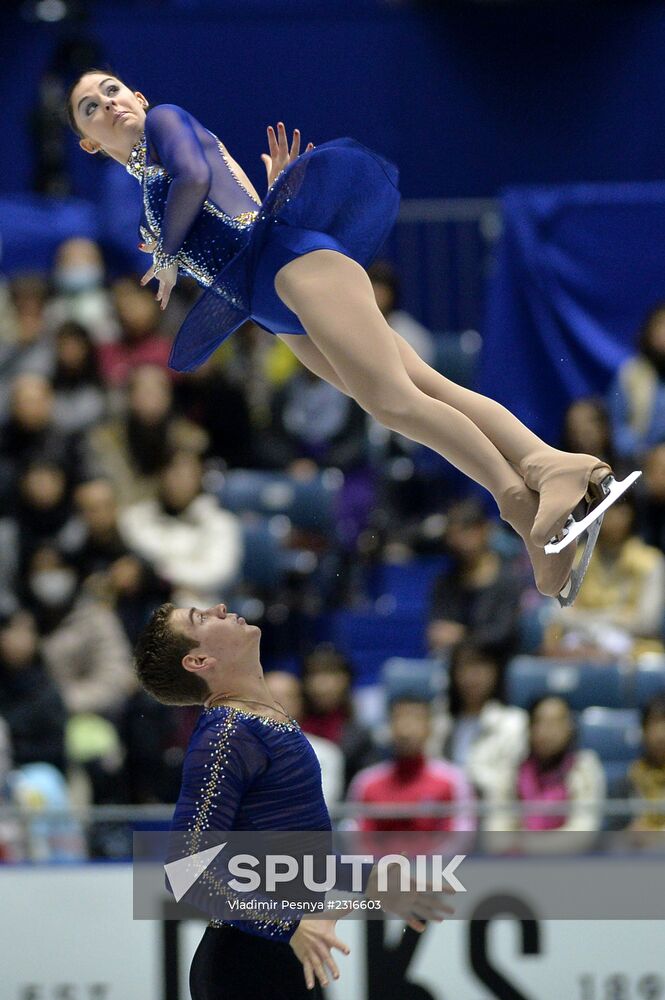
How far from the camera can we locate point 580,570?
13.0ft

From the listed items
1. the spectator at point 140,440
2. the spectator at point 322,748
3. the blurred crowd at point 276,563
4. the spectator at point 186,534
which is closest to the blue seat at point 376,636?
the blurred crowd at point 276,563

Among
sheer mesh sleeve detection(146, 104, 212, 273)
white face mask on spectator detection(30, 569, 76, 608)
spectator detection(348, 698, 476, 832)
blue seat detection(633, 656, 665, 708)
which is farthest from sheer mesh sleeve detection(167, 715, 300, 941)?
white face mask on spectator detection(30, 569, 76, 608)

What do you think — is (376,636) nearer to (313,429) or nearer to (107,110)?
(313,429)

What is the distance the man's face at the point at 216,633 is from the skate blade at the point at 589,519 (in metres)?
0.73

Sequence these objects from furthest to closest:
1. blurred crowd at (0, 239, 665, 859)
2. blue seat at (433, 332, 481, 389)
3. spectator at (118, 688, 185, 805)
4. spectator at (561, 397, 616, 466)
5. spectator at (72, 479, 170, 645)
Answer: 1. blue seat at (433, 332, 481, 389)
2. spectator at (72, 479, 170, 645)
3. spectator at (561, 397, 616, 466)
4. spectator at (118, 688, 185, 805)
5. blurred crowd at (0, 239, 665, 859)

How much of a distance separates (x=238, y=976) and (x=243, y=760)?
19.1 inches

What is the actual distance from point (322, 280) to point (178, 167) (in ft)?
1.34

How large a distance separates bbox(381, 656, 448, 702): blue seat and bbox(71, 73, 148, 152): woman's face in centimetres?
305

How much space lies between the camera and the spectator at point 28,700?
259 inches

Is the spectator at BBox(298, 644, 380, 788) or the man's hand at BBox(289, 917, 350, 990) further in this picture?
the spectator at BBox(298, 644, 380, 788)

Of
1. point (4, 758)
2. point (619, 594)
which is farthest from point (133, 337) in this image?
point (619, 594)

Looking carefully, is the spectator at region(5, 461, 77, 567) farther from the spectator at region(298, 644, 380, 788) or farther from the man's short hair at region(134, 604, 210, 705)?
the man's short hair at region(134, 604, 210, 705)

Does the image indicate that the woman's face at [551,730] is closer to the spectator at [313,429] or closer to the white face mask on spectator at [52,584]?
the spectator at [313,429]

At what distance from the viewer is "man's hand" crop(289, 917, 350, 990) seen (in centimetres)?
373
